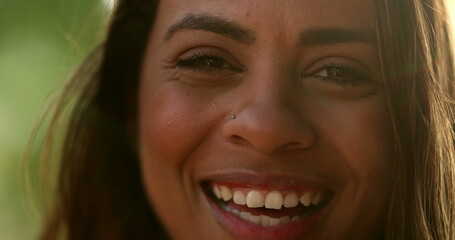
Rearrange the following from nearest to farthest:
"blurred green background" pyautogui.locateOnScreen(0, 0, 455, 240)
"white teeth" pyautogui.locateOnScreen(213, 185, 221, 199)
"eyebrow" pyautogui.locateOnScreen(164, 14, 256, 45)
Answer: "eyebrow" pyautogui.locateOnScreen(164, 14, 256, 45)
"white teeth" pyautogui.locateOnScreen(213, 185, 221, 199)
"blurred green background" pyautogui.locateOnScreen(0, 0, 455, 240)

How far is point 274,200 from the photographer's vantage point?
2.44 meters

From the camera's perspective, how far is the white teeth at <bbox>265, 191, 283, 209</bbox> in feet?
7.96

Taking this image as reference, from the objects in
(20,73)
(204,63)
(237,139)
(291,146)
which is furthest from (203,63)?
(20,73)

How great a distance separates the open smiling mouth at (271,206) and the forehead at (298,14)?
0.49m

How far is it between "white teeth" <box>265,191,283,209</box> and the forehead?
1.61ft

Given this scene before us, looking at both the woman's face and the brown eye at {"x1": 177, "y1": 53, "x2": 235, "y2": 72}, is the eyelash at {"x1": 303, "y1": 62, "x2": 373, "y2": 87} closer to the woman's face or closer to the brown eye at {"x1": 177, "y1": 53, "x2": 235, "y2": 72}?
the woman's face

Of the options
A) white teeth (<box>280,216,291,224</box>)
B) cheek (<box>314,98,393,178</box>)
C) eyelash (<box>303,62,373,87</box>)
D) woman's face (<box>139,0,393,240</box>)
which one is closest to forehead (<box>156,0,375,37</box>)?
woman's face (<box>139,0,393,240</box>)

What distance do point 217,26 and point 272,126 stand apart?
0.39 metres

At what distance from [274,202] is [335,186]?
0.64 feet

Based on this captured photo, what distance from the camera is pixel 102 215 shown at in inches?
123

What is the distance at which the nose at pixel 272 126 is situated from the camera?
230 cm

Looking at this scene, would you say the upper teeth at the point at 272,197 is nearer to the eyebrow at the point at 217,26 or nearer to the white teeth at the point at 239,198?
the white teeth at the point at 239,198

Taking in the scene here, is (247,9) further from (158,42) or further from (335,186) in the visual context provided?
(335,186)

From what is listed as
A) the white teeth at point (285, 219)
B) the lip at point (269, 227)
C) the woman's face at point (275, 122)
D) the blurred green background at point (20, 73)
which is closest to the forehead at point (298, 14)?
the woman's face at point (275, 122)
